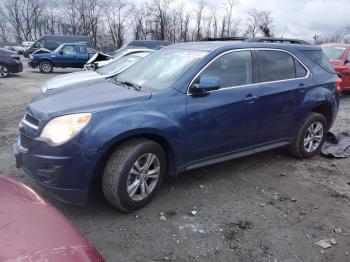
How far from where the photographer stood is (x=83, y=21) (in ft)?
213

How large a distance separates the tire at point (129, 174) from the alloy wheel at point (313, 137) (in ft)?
8.74

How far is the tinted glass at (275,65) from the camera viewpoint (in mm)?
4887

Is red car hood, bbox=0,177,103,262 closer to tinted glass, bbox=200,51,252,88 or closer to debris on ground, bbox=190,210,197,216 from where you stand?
debris on ground, bbox=190,210,197,216

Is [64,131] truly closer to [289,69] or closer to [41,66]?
[289,69]

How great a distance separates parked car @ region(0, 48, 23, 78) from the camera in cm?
1764

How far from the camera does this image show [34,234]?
1.88m

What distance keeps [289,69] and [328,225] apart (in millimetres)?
2298

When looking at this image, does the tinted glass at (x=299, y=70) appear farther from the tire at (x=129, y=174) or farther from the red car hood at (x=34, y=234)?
the red car hood at (x=34, y=234)

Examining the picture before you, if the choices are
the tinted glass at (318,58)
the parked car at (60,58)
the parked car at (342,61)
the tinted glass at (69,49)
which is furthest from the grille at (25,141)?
the tinted glass at (69,49)

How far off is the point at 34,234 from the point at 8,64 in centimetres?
1784

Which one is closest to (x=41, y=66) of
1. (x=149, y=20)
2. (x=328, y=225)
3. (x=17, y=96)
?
(x=17, y=96)

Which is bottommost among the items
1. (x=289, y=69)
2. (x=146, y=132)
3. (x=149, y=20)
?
(x=146, y=132)

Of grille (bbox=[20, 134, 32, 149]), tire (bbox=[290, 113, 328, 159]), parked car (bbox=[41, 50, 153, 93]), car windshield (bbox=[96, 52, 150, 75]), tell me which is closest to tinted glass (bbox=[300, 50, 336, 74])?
tire (bbox=[290, 113, 328, 159])

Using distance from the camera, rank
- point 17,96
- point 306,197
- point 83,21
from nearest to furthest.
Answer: point 306,197 → point 17,96 → point 83,21
